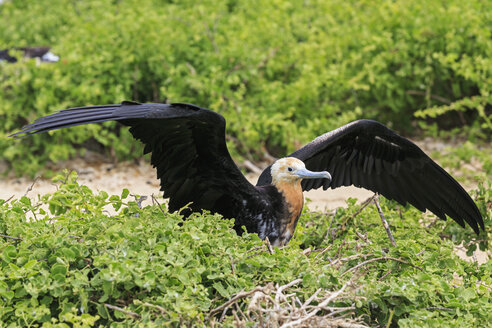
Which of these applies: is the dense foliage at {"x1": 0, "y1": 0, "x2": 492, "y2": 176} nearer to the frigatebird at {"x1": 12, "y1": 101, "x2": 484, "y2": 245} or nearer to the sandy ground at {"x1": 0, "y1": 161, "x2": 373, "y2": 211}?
the sandy ground at {"x1": 0, "y1": 161, "x2": 373, "y2": 211}

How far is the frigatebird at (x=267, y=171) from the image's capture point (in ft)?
9.98

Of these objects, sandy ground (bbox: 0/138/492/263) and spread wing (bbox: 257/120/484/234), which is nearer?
spread wing (bbox: 257/120/484/234)

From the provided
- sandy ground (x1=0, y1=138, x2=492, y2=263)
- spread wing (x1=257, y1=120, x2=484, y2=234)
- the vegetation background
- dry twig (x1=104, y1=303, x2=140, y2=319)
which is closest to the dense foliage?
the vegetation background

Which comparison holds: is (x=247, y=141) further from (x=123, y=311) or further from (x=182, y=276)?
(x=123, y=311)

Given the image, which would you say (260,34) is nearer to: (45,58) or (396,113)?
(396,113)

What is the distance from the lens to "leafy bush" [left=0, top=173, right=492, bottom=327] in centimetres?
238

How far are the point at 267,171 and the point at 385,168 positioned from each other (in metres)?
0.63

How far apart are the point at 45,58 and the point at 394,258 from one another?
16.4 feet

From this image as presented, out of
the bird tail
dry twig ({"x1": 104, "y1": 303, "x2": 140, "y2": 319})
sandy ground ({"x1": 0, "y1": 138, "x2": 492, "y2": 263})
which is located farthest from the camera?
sandy ground ({"x1": 0, "y1": 138, "x2": 492, "y2": 263})

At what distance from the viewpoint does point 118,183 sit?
19.9ft

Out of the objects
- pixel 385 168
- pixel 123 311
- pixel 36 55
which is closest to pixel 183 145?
pixel 123 311

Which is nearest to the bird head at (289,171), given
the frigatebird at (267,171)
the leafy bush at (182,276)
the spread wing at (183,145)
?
the frigatebird at (267,171)

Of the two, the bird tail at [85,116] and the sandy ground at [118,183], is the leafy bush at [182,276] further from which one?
the sandy ground at [118,183]

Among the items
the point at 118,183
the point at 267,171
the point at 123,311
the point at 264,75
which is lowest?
the point at 118,183
